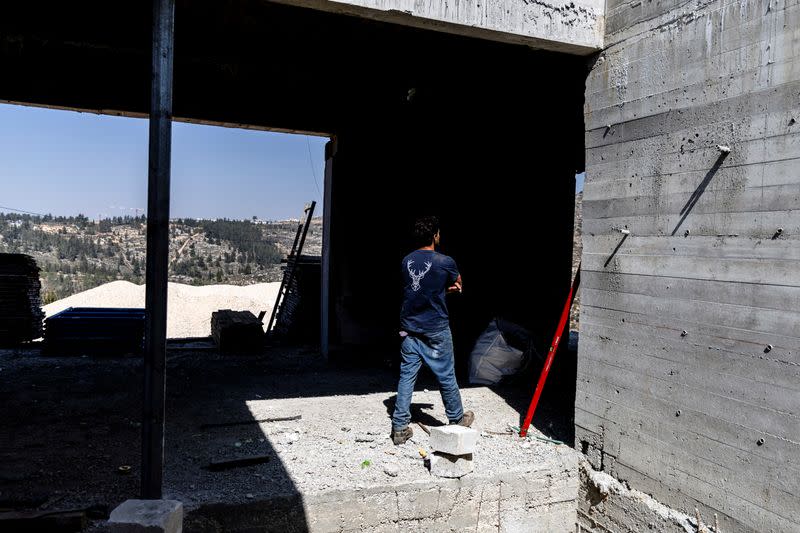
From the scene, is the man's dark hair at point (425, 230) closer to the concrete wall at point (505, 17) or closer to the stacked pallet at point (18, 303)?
the concrete wall at point (505, 17)

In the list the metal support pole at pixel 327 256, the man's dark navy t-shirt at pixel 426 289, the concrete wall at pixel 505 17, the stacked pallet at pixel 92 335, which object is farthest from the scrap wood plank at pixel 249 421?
the stacked pallet at pixel 92 335

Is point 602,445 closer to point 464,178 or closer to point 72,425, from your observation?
point 72,425

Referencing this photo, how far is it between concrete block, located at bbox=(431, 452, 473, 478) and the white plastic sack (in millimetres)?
2823

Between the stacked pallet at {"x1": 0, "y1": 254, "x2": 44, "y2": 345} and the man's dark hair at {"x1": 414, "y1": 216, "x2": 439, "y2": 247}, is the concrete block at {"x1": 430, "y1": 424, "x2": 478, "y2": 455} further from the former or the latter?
the stacked pallet at {"x1": 0, "y1": 254, "x2": 44, "y2": 345}

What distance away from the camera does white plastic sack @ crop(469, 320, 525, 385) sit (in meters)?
6.88

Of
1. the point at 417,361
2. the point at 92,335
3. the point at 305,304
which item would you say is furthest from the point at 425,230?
the point at 92,335

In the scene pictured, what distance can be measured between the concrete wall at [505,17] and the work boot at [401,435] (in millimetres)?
3167

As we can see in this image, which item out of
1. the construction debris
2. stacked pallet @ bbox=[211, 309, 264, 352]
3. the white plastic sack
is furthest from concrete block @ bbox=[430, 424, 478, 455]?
stacked pallet @ bbox=[211, 309, 264, 352]

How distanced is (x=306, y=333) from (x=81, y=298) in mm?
13316

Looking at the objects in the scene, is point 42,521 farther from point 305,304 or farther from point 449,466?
point 305,304

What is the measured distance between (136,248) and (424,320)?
35942mm

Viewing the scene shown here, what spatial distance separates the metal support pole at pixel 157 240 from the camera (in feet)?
11.2

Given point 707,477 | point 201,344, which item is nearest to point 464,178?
point 201,344

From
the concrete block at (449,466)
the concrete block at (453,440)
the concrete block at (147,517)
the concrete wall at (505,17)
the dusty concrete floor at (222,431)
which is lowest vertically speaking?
the dusty concrete floor at (222,431)
